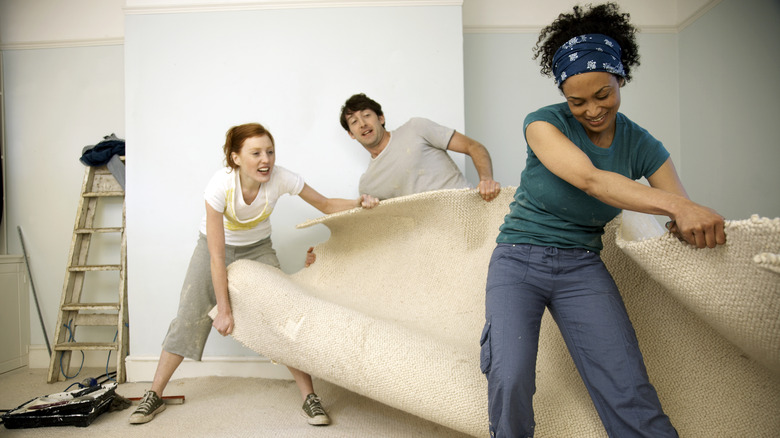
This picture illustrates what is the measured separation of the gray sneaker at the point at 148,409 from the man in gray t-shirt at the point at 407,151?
4.49 ft

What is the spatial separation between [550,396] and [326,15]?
2256 mm

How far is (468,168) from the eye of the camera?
2787 mm

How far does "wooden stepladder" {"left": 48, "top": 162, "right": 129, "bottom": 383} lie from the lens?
2738 mm

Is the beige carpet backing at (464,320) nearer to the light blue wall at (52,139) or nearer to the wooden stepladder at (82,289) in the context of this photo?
the wooden stepladder at (82,289)

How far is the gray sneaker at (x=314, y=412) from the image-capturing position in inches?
73.0

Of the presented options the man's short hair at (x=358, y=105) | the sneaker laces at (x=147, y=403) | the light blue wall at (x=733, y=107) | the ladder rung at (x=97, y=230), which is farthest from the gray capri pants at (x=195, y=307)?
the light blue wall at (x=733, y=107)

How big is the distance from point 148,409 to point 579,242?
6.23 feet

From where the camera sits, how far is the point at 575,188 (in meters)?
1.18

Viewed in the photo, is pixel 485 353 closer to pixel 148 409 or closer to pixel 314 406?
pixel 314 406

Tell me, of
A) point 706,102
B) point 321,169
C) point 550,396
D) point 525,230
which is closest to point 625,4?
point 706,102

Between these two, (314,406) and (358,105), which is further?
(358,105)

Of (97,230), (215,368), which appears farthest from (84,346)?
(215,368)

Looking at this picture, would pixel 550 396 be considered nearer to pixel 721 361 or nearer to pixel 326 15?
pixel 721 361

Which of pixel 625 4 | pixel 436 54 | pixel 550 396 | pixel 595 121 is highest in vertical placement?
pixel 625 4
